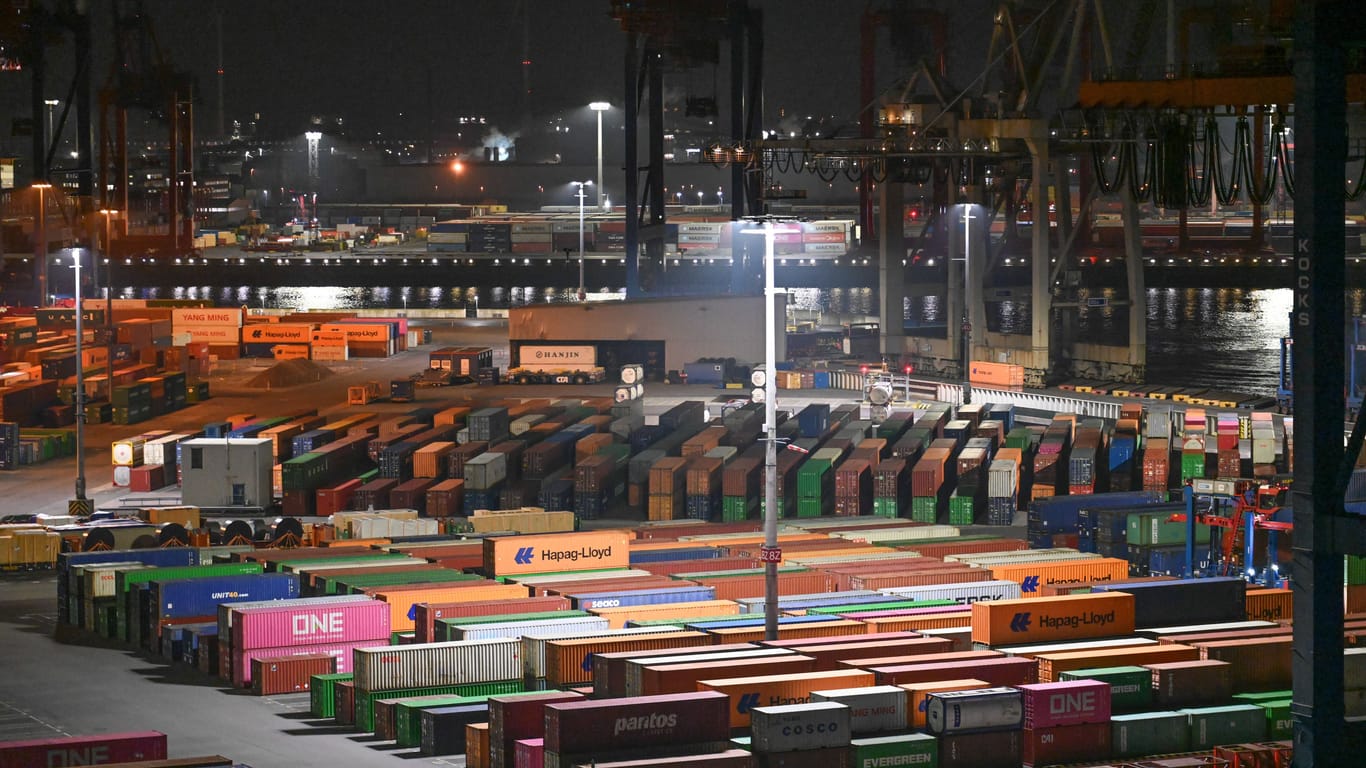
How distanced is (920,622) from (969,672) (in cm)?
483

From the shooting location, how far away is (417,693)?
28359mm

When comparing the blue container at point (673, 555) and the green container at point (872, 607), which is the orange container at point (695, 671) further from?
the blue container at point (673, 555)

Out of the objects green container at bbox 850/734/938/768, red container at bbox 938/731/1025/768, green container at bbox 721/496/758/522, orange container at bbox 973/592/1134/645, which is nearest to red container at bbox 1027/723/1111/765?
red container at bbox 938/731/1025/768

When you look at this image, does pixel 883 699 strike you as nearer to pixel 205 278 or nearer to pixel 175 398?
pixel 175 398

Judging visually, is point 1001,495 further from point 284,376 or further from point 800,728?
point 284,376

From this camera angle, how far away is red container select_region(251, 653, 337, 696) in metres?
31.0

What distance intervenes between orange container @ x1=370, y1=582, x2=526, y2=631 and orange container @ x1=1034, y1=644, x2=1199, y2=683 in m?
10.8

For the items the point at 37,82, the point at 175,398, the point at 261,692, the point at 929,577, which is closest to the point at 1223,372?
the point at 175,398

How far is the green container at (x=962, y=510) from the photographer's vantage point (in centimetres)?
5019

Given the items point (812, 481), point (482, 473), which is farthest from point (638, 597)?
point (482, 473)

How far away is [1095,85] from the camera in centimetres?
3203

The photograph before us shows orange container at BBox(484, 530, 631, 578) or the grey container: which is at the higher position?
orange container at BBox(484, 530, 631, 578)

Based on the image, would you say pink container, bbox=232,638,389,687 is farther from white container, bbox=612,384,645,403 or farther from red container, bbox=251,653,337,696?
white container, bbox=612,384,645,403

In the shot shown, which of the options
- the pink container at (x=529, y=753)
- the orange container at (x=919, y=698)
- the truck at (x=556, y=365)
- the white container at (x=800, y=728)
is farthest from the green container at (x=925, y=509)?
the truck at (x=556, y=365)
